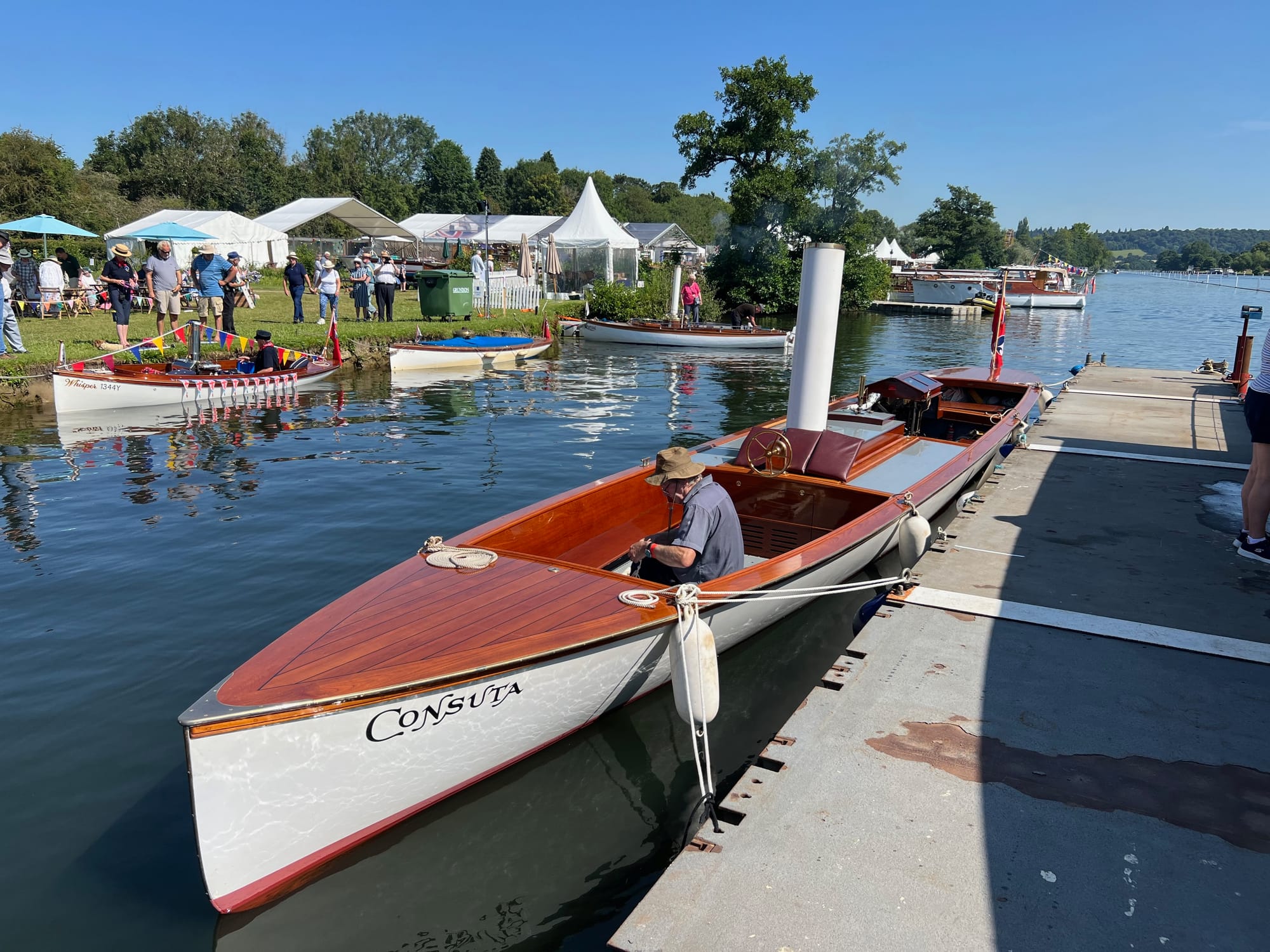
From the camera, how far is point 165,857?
13.6ft

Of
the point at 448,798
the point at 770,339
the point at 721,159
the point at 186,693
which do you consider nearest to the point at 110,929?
the point at 448,798

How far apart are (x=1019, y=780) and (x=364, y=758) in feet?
9.73

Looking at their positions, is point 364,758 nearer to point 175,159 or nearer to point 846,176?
point 846,176

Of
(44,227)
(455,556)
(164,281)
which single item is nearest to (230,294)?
(164,281)

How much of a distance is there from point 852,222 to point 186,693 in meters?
41.9

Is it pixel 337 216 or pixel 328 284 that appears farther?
pixel 337 216

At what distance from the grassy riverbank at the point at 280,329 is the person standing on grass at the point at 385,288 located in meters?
0.40

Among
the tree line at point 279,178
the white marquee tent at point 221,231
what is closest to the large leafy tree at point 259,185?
the tree line at point 279,178

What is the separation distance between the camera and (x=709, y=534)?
5395 millimetres

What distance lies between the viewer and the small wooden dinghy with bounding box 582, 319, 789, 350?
26.5m

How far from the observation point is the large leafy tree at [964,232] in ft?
267

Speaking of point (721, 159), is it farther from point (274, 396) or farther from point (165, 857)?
point (165, 857)

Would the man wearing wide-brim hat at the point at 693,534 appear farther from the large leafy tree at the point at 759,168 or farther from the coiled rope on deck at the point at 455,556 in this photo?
the large leafy tree at the point at 759,168

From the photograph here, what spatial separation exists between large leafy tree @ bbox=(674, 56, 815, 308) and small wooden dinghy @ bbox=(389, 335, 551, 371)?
18.2m
